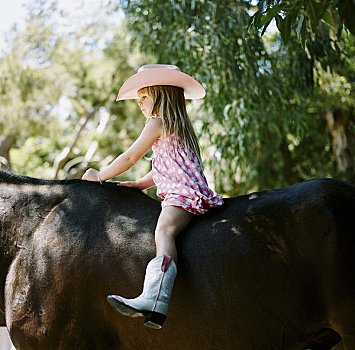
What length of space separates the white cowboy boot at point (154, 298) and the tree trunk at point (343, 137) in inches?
373

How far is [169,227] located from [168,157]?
0.45 metres

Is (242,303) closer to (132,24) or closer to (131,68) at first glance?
(132,24)

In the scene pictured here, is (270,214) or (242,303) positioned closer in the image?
(242,303)

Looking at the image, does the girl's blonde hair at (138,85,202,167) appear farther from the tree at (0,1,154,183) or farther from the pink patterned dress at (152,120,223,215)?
the tree at (0,1,154,183)

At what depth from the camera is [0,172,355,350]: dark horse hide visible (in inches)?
82.8

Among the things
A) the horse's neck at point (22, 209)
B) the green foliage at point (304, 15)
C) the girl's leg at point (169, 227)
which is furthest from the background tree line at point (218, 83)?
the horse's neck at point (22, 209)

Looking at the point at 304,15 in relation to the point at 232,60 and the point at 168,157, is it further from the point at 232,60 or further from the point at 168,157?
the point at 232,60

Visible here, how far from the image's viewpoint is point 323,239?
2104mm

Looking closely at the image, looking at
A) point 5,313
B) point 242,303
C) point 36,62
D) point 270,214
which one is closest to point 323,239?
point 270,214

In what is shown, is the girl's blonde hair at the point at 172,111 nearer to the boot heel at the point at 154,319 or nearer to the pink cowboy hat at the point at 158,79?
the pink cowboy hat at the point at 158,79

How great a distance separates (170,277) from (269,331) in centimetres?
57

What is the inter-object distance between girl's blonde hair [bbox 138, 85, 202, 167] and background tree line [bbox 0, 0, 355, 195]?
24.6 inches

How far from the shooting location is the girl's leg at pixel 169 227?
2146mm

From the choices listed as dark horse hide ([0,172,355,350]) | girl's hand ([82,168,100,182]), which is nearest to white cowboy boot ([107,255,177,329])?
dark horse hide ([0,172,355,350])
